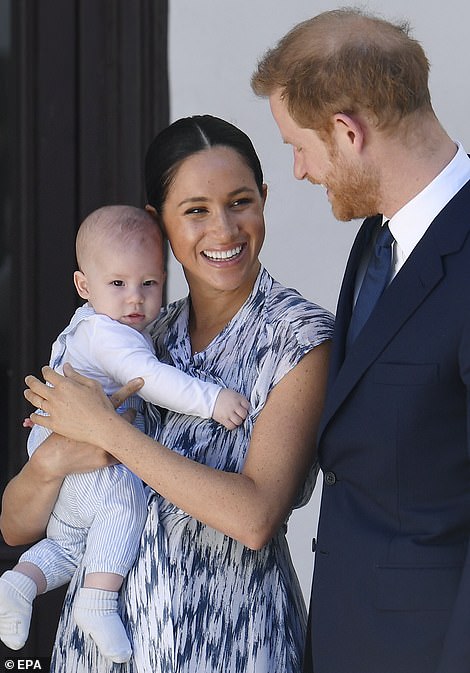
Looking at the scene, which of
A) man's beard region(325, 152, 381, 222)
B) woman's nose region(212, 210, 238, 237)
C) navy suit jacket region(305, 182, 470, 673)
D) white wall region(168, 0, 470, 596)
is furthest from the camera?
white wall region(168, 0, 470, 596)

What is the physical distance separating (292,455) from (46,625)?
6.32 ft

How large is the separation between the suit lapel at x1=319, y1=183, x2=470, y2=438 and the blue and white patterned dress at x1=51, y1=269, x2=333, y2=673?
0.89ft

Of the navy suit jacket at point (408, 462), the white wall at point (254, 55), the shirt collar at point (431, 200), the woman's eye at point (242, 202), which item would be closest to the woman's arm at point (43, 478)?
the woman's eye at point (242, 202)

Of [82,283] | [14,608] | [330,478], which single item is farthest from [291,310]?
[14,608]

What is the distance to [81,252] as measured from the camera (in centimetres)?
272

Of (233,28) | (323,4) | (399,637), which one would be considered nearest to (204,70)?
(233,28)

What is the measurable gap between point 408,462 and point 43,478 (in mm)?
843

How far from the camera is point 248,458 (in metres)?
2.38

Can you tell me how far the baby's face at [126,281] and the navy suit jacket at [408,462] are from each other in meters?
0.64

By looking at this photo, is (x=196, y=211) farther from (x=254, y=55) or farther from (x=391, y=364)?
(x=254, y=55)

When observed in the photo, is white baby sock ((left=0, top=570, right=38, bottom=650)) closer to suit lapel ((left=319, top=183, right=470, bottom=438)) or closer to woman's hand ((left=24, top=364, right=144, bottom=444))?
woman's hand ((left=24, top=364, right=144, bottom=444))

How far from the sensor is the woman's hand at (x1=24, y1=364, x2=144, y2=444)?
241cm

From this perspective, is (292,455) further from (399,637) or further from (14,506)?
(14,506)

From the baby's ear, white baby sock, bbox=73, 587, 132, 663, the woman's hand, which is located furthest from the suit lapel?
the baby's ear
